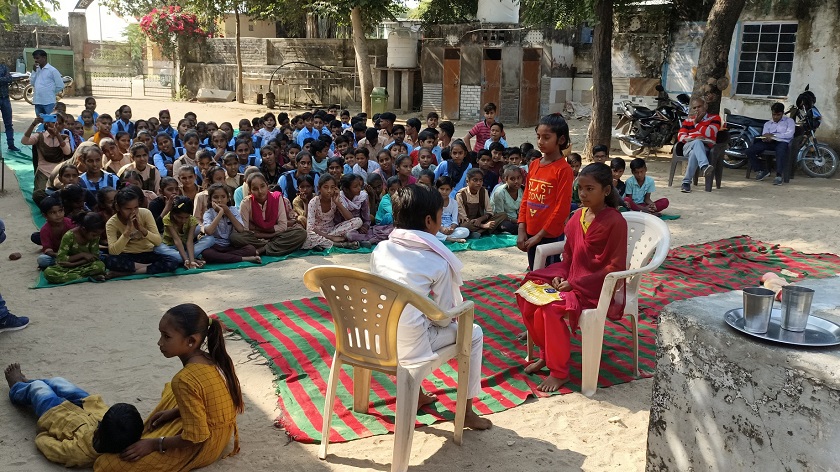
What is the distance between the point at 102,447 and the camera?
2.80m

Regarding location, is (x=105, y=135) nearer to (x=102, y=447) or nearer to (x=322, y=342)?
(x=322, y=342)

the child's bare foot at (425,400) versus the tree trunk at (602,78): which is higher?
the tree trunk at (602,78)

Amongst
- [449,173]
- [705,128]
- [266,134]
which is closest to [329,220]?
[449,173]

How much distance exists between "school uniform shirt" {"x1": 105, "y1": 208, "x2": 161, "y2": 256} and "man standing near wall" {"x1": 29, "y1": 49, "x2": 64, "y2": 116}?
661 centimetres

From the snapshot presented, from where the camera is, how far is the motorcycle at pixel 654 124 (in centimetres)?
1188

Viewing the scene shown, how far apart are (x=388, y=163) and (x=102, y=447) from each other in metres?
5.30

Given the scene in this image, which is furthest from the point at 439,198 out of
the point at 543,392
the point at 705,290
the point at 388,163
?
the point at 388,163

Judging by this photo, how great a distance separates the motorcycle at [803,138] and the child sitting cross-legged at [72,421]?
389 inches

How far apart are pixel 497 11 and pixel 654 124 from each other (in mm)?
7787

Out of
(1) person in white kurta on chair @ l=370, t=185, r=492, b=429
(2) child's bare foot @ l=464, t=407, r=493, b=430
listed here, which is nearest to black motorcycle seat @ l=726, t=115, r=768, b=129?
(2) child's bare foot @ l=464, t=407, r=493, b=430

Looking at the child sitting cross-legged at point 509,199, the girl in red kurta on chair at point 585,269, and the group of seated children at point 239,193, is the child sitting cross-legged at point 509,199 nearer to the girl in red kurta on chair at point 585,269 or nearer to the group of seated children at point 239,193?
the group of seated children at point 239,193

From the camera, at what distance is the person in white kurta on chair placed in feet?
9.48

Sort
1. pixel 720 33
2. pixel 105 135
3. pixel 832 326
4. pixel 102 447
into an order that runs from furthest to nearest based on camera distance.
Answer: pixel 720 33 → pixel 105 135 → pixel 102 447 → pixel 832 326

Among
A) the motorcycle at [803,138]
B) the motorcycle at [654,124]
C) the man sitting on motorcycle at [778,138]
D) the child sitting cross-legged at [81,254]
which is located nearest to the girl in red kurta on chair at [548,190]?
the child sitting cross-legged at [81,254]
